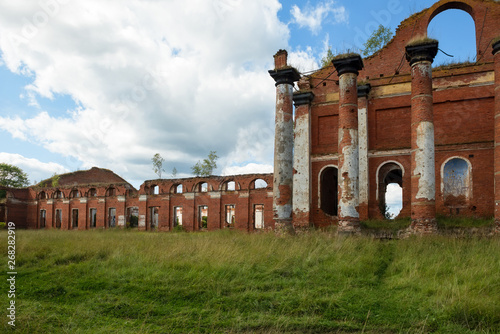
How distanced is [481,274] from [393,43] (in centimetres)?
1298

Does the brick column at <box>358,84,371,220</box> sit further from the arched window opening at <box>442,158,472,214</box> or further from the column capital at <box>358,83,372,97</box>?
the arched window opening at <box>442,158,472,214</box>

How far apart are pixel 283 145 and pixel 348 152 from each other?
2.70 m

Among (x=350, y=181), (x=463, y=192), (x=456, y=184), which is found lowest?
(x=463, y=192)

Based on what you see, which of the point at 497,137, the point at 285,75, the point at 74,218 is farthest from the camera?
the point at 74,218

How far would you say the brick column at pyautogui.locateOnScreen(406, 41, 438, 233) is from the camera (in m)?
12.4

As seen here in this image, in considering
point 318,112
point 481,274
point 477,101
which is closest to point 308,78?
point 318,112

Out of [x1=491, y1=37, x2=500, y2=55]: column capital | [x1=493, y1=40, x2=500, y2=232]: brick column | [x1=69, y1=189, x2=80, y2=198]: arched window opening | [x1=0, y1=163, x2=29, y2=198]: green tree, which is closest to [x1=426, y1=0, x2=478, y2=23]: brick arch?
[x1=491, y1=37, x2=500, y2=55]: column capital

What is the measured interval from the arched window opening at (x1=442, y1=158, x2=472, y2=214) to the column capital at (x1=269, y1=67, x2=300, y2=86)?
7.30 m

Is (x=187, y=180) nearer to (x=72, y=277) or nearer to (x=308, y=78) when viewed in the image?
(x=308, y=78)

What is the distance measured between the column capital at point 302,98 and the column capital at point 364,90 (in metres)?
2.27

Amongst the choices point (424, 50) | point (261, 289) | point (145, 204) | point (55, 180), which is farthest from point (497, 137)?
point (55, 180)

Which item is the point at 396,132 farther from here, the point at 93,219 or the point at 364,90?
the point at 93,219

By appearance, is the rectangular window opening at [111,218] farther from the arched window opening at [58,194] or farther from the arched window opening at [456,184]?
the arched window opening at [456,184]

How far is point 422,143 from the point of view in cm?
1272
